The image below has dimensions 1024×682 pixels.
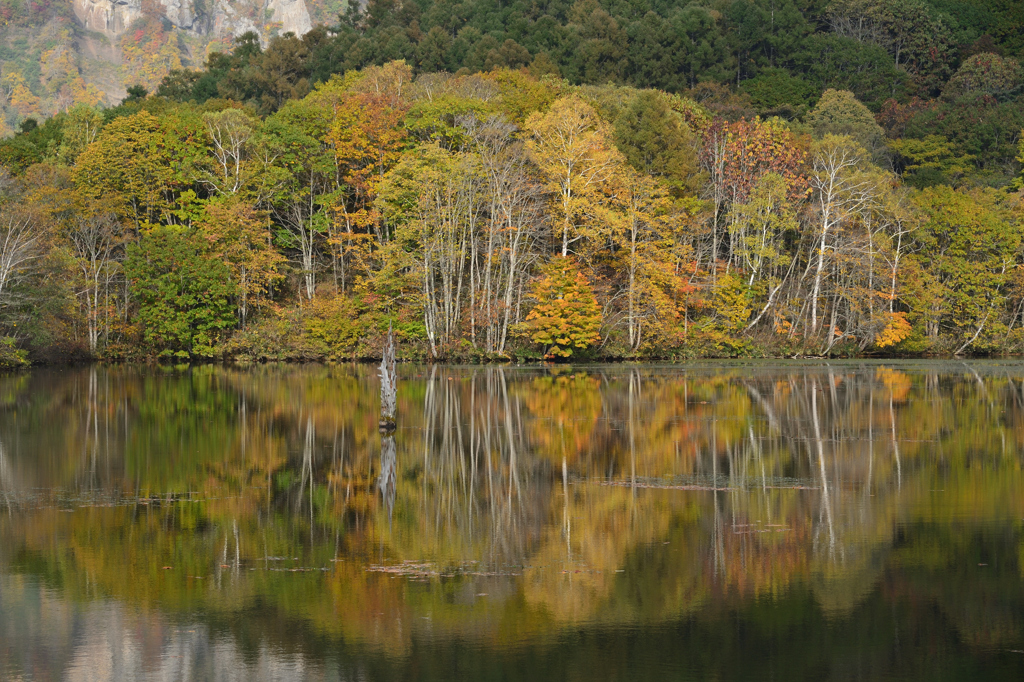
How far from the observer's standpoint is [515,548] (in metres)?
12.6

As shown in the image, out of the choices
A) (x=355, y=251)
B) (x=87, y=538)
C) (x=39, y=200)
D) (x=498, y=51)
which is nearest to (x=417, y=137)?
(x=355, y=251)

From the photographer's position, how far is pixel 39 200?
58125mm

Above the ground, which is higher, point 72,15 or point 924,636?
point 72,15

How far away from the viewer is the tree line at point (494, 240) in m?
54.7

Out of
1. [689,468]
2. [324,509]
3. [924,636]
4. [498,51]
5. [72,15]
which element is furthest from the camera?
[72,15]

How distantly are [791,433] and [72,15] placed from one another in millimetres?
189622

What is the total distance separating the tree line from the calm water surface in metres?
29.5

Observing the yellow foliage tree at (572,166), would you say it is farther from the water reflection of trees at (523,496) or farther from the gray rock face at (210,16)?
the gray rock face at (210,16)

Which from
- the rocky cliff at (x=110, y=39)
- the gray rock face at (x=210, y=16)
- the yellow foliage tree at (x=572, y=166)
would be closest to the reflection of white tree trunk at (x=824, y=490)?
the yellow foliage tree at (x=572, y=166)

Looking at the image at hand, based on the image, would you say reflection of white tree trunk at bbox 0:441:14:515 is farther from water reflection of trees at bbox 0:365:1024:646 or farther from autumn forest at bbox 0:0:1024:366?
autumn forest at bbox 0:0:1024:366

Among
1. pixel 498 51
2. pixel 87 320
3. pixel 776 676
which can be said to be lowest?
pixel 776 676

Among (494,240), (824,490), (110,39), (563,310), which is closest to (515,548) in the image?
(824,490)

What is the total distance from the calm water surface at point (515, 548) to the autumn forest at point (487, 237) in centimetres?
2941

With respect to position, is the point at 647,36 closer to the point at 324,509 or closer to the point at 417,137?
the point at 417,137
